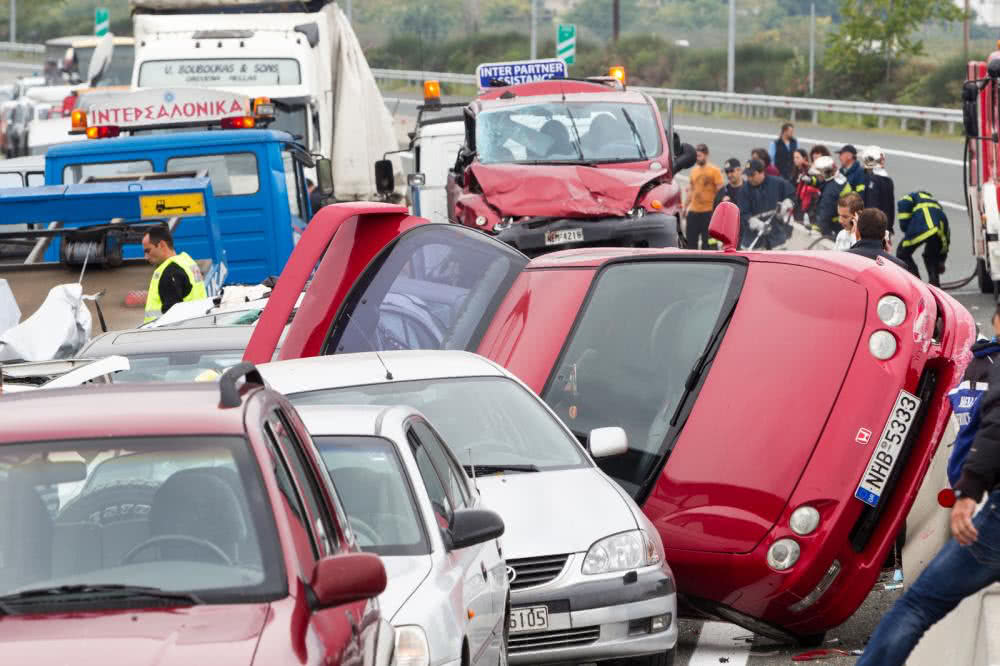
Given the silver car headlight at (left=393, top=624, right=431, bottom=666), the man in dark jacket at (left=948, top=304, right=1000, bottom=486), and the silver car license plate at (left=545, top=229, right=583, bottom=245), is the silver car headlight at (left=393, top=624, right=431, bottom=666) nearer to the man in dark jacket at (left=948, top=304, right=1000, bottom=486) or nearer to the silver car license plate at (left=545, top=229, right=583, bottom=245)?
the man in dark jacket at (left=948, top=304, right=1000, bottom=486)

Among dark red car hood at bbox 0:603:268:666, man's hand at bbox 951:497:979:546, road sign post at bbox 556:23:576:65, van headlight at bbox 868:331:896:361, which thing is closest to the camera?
dark red car hood at bbox 0:603:268:666

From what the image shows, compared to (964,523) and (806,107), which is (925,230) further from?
(806,107)

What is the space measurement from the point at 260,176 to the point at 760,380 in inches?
481

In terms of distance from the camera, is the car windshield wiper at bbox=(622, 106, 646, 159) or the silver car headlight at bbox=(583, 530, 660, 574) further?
the car windshield wiper at bbox=(622, 106, 646, 159)

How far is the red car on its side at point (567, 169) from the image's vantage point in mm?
18125

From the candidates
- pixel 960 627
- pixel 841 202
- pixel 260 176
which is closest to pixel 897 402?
pixel 960 627

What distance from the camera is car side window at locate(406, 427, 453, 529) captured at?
700 centimetres

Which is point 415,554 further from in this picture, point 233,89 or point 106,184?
point 233,89

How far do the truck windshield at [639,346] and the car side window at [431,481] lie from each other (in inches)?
73.2

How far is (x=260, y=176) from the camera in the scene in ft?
66.9

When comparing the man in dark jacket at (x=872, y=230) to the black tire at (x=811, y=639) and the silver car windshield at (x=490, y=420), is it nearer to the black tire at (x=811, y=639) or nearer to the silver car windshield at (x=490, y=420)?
the black tire at (x=811, y=639)

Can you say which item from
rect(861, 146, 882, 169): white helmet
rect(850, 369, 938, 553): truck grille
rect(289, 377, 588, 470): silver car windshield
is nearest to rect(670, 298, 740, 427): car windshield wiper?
rect(289, 377, 588, 470): silver car windshield

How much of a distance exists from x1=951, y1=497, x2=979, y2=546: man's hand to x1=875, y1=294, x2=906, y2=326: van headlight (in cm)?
212

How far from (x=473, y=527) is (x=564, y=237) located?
1166cm
